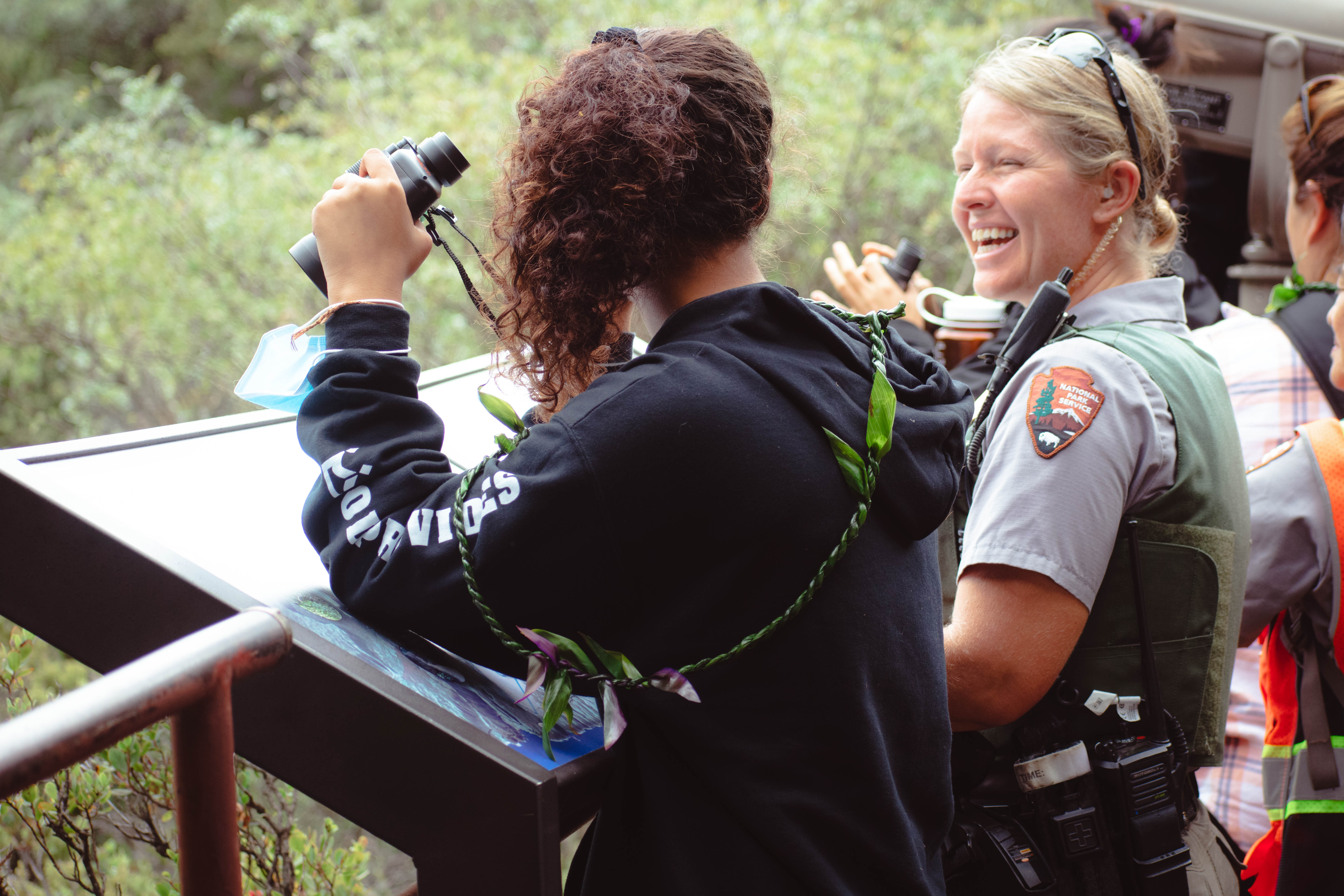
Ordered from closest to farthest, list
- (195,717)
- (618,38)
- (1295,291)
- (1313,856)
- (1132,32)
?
1. (195,717)
2. (618,38)
3. (1313,856)
4. (1295,291)
5. (1132,32)

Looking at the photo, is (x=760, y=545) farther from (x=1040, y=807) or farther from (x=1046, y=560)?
(x=1040, y=807)

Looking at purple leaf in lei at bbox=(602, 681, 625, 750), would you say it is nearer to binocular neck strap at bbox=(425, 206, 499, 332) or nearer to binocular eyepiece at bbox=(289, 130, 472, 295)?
binocular neck strap at bbox=(425, 206, 499, 332)

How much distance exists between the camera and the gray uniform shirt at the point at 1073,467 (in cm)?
147

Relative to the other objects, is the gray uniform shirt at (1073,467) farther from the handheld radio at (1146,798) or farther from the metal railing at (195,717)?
the metal railing at (195,717)

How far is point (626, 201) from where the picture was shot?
1.12 meters

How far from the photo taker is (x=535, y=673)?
1.06 m

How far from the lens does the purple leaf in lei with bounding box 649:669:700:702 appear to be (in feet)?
3.38

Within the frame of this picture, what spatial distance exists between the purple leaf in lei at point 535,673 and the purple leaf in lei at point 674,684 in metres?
0.10

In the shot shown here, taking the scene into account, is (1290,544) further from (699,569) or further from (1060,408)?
(699,569)

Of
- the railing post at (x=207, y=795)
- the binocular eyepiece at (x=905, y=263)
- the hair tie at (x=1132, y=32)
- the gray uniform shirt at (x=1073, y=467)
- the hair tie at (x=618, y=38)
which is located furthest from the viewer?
the hair tie at (x=1132, y=32)

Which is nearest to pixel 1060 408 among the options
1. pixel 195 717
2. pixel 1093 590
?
pixel 1093 590

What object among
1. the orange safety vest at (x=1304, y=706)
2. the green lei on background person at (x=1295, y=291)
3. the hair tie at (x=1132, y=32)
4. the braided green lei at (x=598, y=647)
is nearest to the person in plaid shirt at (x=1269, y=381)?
the green lei on background person at (x=1295, y=291)

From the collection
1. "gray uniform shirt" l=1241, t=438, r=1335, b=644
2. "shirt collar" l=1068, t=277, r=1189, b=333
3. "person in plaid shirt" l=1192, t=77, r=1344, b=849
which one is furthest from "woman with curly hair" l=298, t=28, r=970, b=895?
"person in plaid shirt" l=1192, t=77, r=1344, b=849

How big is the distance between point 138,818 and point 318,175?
5.44 metres
